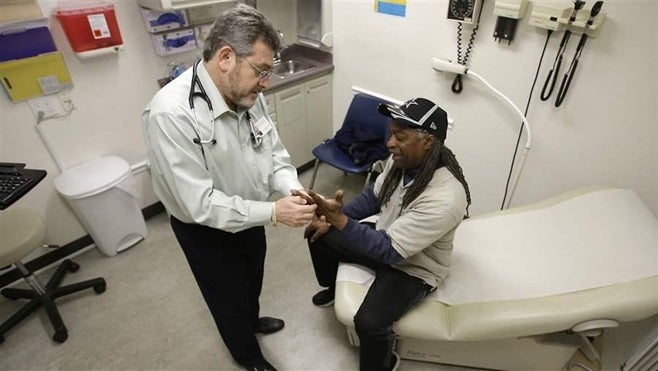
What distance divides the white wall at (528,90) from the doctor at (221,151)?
1341mm

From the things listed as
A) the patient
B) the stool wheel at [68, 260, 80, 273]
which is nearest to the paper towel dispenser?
the patient

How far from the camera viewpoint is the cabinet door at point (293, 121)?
8.68 feet

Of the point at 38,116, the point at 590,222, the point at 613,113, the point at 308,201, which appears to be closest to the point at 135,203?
the point at 38,116

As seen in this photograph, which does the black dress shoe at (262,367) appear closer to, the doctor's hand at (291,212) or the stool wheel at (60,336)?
the doctor's hand at (291,212)

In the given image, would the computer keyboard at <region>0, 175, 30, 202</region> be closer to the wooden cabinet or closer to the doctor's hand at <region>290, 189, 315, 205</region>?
the doctor's hand at <region>290, 189, 315, 205</region>

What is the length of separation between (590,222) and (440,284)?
0.77 m

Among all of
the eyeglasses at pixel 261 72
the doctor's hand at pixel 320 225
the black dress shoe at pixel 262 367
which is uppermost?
the eyeglasses at pixel 261 72

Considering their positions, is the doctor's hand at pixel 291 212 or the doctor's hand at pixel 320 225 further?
the doctor's hand at pixel 320 225

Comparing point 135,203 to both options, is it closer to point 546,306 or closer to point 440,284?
point 440,284

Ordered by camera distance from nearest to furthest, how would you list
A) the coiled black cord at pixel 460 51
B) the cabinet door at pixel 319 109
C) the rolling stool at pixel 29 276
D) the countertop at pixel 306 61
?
the rolling stool at pixel 29 276, the coiled black cord at pixel 460 51, the countertop at pixel 306 61, the cabinet door at pixel 319 109

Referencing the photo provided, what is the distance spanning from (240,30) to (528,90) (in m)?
1.60

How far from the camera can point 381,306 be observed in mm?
1414

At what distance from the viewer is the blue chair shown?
239cm

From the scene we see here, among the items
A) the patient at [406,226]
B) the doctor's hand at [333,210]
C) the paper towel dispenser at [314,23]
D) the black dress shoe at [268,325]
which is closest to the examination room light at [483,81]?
the patient at [406,226]
